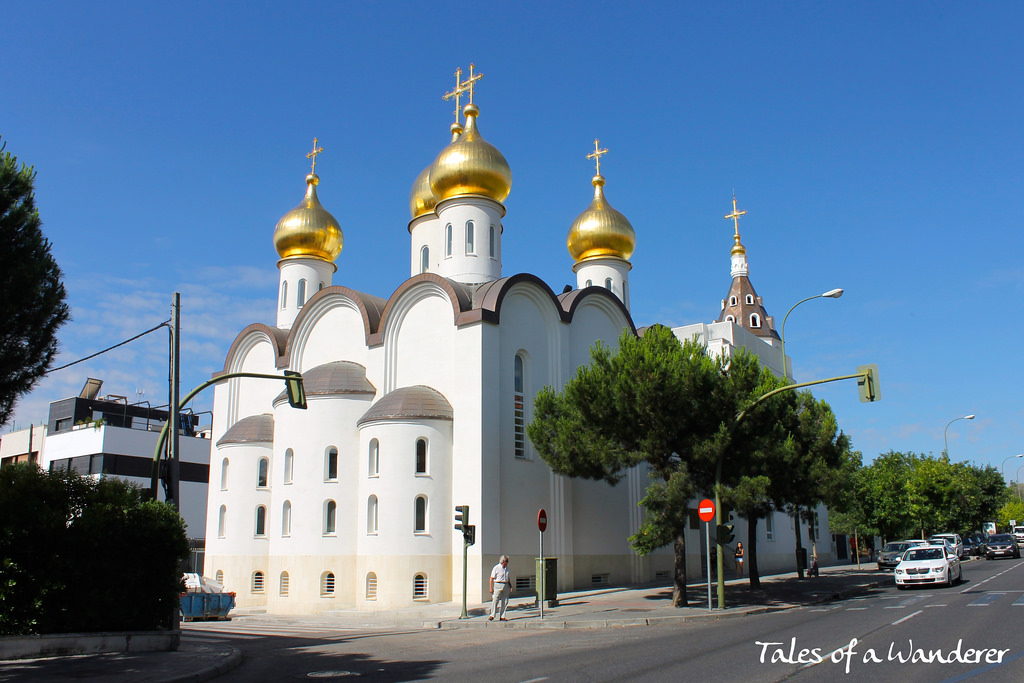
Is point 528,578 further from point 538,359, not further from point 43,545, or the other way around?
point 43,545

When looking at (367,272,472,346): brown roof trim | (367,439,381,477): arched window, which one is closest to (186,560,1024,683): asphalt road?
(367,439,381,477): arched window

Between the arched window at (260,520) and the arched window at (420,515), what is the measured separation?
7370mm

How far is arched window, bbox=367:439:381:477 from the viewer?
84.9 feet

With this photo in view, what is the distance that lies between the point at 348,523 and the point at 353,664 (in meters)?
14.3

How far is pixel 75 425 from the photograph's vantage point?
49.0 meters

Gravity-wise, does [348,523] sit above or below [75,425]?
below

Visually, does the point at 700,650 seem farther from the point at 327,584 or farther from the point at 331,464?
the point at 331,464

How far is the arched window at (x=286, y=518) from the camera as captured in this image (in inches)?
1085

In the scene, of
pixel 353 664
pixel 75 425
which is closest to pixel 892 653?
pixel 353 664

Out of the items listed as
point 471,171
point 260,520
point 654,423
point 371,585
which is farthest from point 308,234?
point 654,423

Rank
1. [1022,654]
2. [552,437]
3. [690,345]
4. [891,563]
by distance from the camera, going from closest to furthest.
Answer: [1022,654]
[690,345]
[552,437]
[891,563]

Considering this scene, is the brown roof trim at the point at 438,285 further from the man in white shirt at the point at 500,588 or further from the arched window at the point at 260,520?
the man in white shirt at the point at 500,588

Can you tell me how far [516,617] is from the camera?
2023 cm

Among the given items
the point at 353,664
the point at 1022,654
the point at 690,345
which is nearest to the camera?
the point at 1022,654
